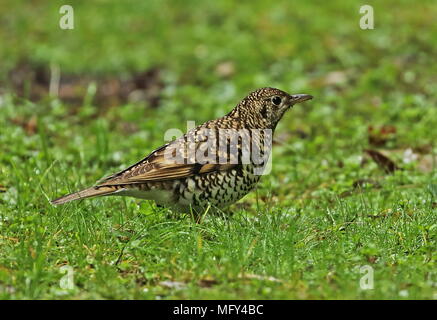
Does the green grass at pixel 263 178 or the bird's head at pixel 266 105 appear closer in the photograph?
the green grass at pixel 263 178

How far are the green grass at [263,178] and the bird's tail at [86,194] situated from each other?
12 centimetres

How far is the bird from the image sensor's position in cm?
613

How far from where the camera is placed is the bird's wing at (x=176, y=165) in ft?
20.1

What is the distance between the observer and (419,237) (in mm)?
5742

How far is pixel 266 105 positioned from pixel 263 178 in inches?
61.9

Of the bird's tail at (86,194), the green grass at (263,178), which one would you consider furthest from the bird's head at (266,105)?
the bird's tail at (86,194)

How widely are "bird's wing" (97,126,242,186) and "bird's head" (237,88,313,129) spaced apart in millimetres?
506

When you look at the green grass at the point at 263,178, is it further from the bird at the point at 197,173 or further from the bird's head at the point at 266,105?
the bird's head at the point at 266,105

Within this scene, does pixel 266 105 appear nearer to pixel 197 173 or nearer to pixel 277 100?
pixel 277 100

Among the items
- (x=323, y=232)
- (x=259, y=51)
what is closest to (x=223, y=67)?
(x=259, y=51)

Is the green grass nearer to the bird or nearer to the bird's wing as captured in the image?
the bird

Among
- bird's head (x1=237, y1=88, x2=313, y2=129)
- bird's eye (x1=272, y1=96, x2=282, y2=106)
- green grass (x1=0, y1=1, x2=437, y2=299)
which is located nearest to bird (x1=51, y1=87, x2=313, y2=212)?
green grass (x1=0, y1=1, x2=437, y2=299)
